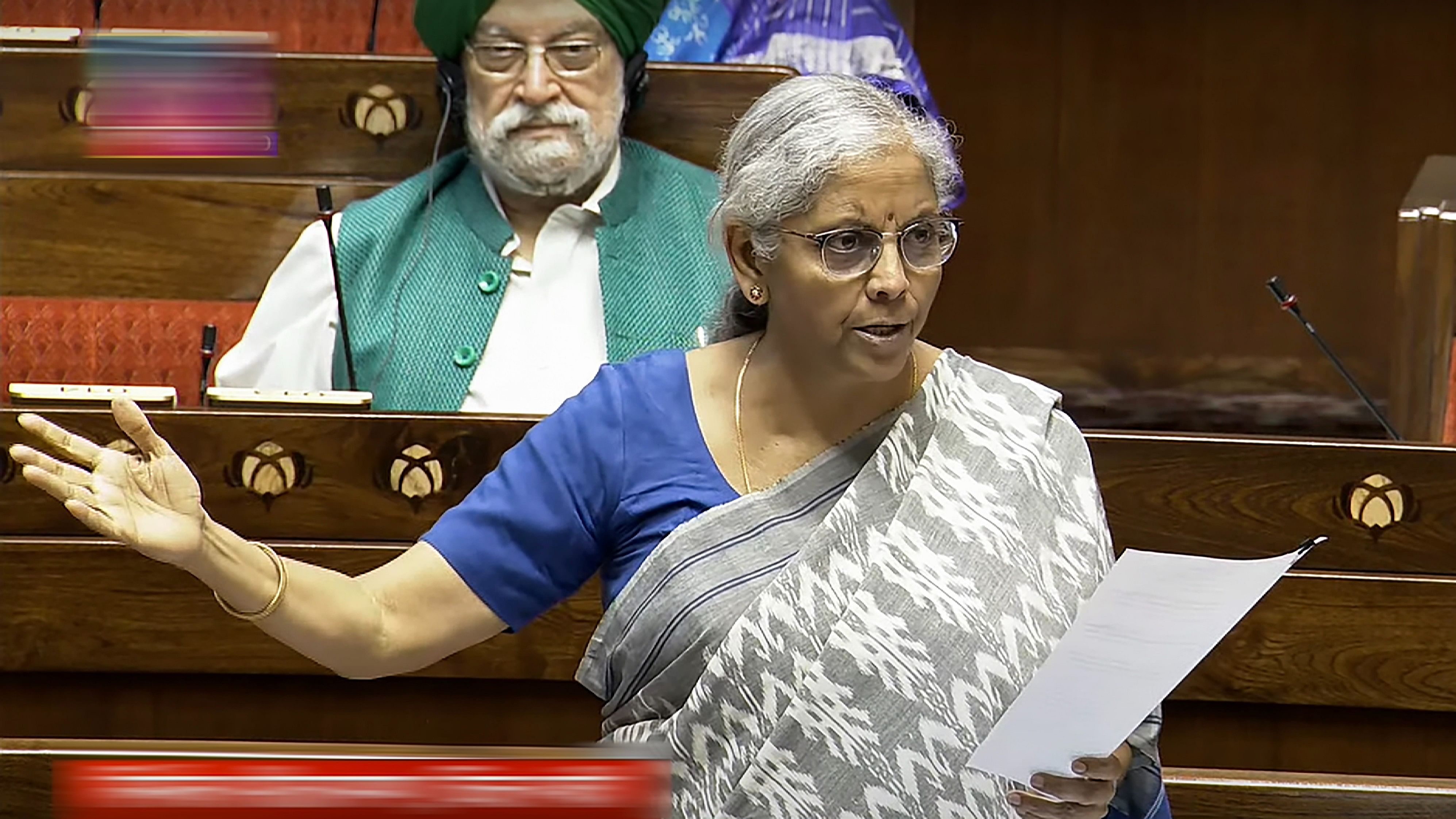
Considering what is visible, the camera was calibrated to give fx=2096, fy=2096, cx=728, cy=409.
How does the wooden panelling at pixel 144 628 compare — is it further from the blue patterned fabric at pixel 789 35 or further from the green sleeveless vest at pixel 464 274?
the blue patterned fabric at pixel 789 35

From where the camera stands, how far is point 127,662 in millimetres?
2477

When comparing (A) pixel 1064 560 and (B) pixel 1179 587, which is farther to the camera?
(A) pixel 1064 560

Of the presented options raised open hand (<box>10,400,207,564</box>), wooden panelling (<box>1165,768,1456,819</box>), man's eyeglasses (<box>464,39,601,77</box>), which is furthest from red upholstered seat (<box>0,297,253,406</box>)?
wooden panelling (<box>1165,768,1456,819</box>)

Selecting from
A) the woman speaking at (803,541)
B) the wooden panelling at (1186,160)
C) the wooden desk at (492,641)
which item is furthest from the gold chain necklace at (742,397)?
the wooden panelling at (1186,160)

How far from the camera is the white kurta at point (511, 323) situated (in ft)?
9.74

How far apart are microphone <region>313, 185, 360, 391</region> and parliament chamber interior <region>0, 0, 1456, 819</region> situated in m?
0.17

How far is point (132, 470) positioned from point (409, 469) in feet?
3.25

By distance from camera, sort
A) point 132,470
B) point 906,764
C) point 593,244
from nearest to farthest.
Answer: point 132,470 → point 906,764 → point 593,244

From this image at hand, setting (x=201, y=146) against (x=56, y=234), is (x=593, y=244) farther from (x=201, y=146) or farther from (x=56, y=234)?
(x=56, y=234)

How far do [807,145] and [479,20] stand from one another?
1409mm

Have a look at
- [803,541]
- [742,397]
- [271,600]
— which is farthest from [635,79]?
[271,600]

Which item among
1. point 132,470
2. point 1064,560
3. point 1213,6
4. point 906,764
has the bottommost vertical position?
point 906,764

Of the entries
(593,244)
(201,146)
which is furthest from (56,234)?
(593,244)

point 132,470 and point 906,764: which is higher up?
point 132,470
